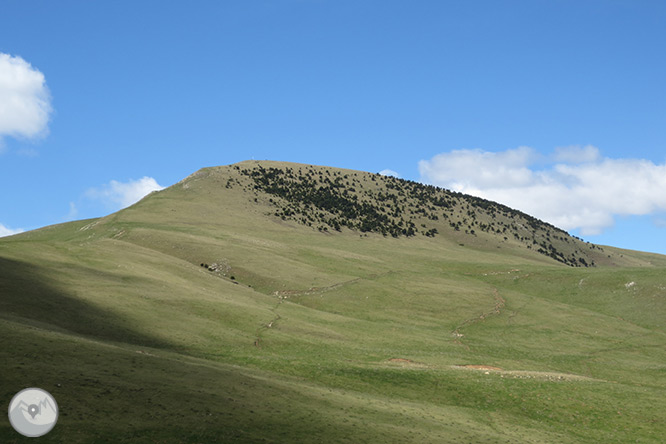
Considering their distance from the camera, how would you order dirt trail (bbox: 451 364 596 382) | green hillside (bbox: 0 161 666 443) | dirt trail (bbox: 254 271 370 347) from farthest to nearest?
dirt trail (bbox: 254 271 370 347) < dirt trail (bbox: 451 364 596 382) < green hillside (bbox: 0 161 666 443)

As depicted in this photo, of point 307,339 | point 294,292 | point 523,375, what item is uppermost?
point 294,292

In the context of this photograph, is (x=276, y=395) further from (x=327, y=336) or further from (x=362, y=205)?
(x=362, y=205)

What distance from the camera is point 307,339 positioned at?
200 feet

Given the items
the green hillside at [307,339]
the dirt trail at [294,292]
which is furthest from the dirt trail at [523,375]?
the dirt trail at [294,292]

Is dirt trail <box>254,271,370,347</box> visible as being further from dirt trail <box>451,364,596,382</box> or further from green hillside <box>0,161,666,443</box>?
dirt trail <box>451,364,596,382</box>

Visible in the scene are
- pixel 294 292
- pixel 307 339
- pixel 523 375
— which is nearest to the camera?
pixel 523 375

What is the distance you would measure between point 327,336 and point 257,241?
54.6 metres

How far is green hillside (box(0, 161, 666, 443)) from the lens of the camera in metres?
29.0

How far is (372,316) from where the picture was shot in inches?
3228

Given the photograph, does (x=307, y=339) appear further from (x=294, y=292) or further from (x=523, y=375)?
(x=294, y=292)

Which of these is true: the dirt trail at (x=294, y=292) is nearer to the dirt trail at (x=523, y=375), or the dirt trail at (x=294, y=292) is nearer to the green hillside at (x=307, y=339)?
the green hillside at (x=307, y=339)

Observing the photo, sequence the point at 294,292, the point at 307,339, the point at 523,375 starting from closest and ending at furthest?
the point at 523,375
the point at 307,339
the point at 294,292

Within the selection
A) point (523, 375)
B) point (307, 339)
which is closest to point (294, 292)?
point (307, 339)

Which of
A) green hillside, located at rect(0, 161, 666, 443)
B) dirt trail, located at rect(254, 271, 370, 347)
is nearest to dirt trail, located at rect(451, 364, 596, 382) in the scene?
green hillside, located at rect(0, 161, 666, 443)
